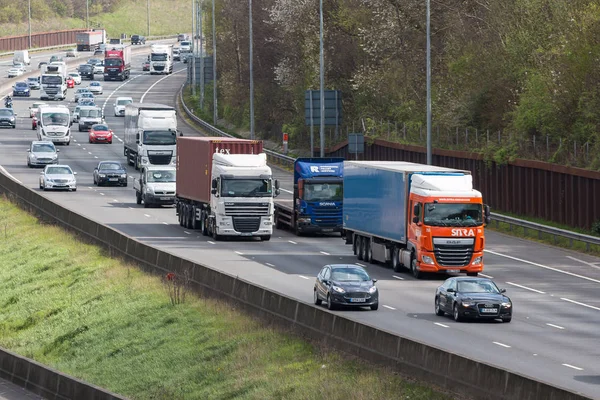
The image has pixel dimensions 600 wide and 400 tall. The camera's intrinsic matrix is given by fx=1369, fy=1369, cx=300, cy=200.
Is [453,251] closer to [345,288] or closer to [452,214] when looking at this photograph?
[452,214]

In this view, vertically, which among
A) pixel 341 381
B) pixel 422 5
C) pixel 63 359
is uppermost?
pixel 422 5

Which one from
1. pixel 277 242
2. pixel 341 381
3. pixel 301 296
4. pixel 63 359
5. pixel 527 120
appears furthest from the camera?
pixel 527 120

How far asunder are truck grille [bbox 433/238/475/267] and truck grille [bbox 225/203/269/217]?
11.4 m

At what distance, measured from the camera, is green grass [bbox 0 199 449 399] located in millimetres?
30328

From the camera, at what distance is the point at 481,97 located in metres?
69.4

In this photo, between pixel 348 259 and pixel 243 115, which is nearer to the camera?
pixel 348 259

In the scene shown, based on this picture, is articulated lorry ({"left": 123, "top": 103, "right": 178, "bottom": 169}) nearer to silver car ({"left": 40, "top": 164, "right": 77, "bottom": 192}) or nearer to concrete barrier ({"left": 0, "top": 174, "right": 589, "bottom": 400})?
silver car ({"left": 40, "top": 164, "right": 77, "bottom": 192})

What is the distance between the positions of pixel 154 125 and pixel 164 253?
30.3 metres

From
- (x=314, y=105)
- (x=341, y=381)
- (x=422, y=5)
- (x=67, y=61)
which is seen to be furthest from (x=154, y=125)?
(x=67, y=61)

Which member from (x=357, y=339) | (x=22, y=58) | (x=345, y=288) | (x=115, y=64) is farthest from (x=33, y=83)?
(x=357, y=339)

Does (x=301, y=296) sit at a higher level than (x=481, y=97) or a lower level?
lower

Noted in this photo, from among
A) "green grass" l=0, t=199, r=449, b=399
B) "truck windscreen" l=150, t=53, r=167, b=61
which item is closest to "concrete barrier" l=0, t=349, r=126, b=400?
"green grass" l=0, t=199, r=449, b=399

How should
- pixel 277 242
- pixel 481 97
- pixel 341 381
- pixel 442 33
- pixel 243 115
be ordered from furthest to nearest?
pixel 243 115 < pixel 442 33 < pixel 481 97 < pixel 277 242 < pixel 341 381

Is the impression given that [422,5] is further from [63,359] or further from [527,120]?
[63,359]
